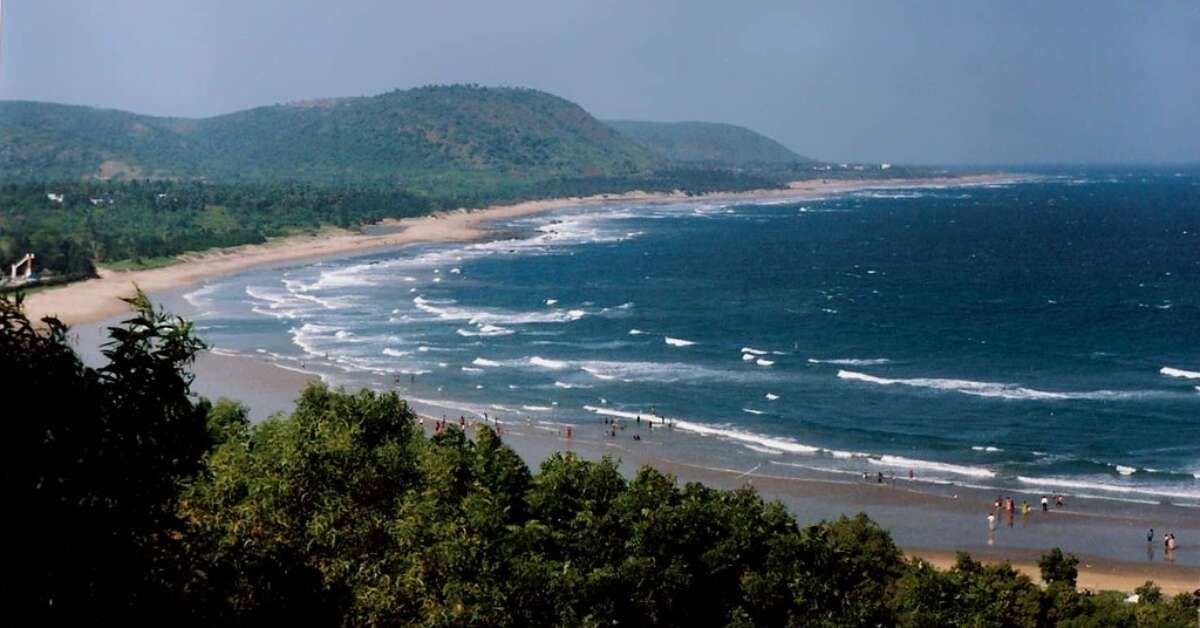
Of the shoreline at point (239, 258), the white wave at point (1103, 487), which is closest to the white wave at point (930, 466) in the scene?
the white wave at point (1103, 487)

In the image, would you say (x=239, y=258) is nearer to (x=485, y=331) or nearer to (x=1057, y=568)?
(x=485, y=331)

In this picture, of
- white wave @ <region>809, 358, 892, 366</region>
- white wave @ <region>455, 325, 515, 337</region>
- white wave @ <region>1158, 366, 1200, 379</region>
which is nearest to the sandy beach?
white wave @ <region>455, 325, 515, 337</region>

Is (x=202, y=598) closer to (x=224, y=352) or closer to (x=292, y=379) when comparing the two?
(x=292, y=379)

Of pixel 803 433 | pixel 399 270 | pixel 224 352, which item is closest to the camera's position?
pixel 803 433

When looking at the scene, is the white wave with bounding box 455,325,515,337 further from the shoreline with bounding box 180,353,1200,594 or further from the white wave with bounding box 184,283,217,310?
the shoreline with bounding box 180,353,1200,594

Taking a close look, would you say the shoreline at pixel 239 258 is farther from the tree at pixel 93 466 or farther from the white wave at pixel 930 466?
the tree at pixel 93 466

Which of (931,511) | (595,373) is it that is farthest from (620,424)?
(931,511)

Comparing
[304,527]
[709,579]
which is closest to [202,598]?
[304,527]
